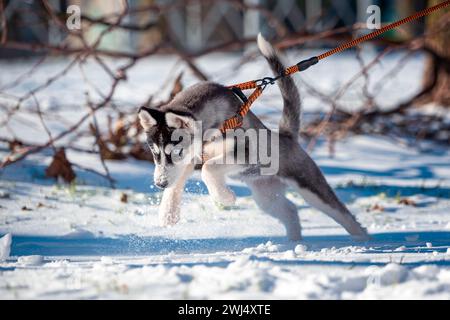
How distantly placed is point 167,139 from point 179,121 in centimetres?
14

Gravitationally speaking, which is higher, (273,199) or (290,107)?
(290,107)

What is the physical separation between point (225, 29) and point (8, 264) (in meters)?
16.0

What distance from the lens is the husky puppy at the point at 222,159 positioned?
3977mm

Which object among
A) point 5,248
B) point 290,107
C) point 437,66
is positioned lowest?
point 5,248

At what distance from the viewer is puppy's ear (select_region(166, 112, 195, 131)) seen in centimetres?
383

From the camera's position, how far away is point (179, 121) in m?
3.92

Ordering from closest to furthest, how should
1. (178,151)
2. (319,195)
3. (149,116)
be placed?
(149,116), (178,151), (319,195)

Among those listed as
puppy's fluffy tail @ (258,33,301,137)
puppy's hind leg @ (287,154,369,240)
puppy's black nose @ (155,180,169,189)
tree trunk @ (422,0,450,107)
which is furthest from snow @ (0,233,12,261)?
tree trunk @ (422,0,450,107)

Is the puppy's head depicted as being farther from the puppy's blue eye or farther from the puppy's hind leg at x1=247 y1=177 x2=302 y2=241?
the puppy's hind leg at x1=247 y1=177 x2=302 y2=241

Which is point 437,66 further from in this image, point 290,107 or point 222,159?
point 222,159

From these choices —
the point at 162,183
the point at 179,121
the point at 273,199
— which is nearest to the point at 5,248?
the point at 162,183

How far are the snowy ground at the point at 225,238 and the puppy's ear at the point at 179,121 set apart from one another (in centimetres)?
74

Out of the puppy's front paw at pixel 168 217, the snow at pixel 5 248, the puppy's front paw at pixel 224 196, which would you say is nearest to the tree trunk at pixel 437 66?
the puppy's front paw at pixel 224 196
